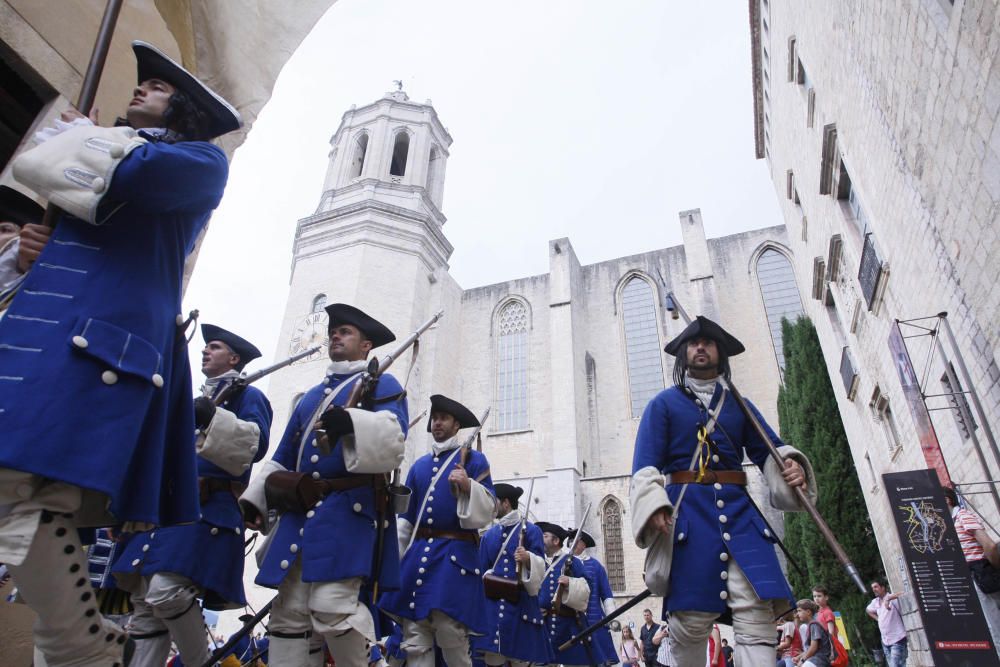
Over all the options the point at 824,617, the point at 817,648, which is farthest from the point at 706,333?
the point at 824,617

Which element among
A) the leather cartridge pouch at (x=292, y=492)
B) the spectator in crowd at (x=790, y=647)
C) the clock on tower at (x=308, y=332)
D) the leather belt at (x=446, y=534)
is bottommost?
the spectator in crowd at (x=790, y=647)

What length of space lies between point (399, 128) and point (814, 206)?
72.2ft

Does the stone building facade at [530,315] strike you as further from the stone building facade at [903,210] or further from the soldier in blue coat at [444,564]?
the soldier in blue coat at [444,564]

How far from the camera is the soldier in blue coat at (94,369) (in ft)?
5.90

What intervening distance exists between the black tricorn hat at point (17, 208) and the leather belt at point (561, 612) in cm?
624

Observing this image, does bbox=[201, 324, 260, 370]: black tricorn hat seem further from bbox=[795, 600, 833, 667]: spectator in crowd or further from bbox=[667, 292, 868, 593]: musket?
bbox=[795, 600, 833, 667]: spectator in crowd

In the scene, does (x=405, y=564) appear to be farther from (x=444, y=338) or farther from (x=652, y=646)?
(x=444, y=338)

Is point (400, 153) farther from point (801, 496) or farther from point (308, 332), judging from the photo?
point (801, 496)

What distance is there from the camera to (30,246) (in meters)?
2.14

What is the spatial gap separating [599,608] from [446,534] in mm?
3932

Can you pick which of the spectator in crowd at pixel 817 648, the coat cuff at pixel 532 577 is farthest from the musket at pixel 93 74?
the spectator in crowd at pixel 817 648

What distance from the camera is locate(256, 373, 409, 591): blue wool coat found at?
10.6 ft

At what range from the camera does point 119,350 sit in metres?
1.98

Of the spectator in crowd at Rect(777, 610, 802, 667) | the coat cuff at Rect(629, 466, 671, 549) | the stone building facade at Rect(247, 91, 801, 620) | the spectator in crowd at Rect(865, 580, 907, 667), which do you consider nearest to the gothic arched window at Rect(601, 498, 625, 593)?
the stone building facade at Rect(247, 91, 801, 620)
